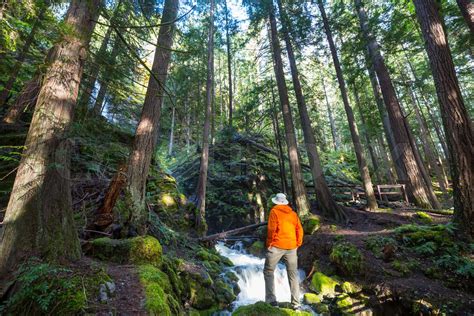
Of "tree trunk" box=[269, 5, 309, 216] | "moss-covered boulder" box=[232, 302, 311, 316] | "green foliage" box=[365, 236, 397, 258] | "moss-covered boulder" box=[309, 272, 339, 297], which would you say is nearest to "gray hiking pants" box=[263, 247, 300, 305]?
"moss-covered boulder" box=[232, 302, 311, 316]

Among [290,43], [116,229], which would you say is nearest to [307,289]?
[116,229]

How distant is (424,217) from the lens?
345 inches

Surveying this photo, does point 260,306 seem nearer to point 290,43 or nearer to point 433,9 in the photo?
point 433,9

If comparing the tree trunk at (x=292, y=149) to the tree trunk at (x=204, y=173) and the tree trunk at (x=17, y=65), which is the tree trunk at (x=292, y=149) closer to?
the tree trunk at (x=204, y=173)

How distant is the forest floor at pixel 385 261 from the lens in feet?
16.0

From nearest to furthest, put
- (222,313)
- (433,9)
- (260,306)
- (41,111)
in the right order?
(41,111)
(260,306)
(222,313)
(433,9)

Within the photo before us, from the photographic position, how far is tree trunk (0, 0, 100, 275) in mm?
2957

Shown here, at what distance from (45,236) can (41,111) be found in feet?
5.50

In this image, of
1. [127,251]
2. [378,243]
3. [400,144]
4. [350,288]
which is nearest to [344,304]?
[350,288]

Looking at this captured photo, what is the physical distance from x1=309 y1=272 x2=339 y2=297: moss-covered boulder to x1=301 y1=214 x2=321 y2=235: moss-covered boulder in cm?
250

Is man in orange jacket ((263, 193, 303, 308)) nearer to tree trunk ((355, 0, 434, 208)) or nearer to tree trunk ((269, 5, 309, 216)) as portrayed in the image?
tree trunk ((269, 5, 309, 216))

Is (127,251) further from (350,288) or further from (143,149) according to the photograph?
(350,288)

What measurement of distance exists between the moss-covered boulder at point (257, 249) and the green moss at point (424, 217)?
6310 millimetres

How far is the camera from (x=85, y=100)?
5.07m
